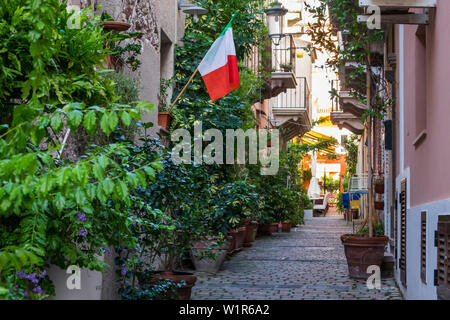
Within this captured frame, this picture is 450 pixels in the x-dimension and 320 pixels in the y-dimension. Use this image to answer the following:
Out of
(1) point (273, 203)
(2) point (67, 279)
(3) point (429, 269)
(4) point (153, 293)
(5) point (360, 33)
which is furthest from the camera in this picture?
(1) point (273, 203)

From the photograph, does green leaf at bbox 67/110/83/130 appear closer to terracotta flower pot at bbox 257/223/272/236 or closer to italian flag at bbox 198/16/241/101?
italian flag at bbox 198/16/241/101

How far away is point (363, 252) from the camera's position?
10422mm

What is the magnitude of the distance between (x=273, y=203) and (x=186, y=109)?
9.39 meters

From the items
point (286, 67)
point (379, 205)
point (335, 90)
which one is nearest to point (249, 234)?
point (379, 205)

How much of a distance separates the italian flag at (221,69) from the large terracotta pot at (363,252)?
319 centimetres

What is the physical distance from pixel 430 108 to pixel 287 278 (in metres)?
5.00

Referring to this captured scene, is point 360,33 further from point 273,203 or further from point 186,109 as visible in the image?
point 273,203

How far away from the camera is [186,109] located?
1200 centimetres

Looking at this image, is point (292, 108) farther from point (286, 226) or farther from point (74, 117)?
point (74, 117)

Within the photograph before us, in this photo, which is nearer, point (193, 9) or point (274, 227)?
point (193, 9)

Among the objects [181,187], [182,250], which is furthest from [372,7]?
[182,250]

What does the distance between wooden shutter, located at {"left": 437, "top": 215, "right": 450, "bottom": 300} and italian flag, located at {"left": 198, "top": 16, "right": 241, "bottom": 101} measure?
4.90m

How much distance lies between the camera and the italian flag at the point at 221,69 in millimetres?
9648
